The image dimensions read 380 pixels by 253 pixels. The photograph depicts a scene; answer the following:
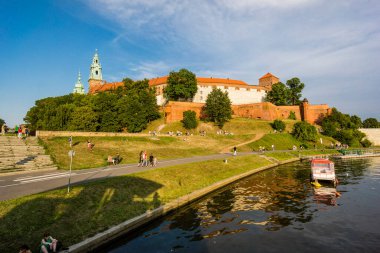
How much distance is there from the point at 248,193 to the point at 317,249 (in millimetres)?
11760

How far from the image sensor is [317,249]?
1250 cm

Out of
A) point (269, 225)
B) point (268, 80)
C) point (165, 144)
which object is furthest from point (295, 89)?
point (269, 225)

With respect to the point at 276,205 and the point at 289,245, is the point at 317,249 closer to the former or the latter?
the point at 289,245

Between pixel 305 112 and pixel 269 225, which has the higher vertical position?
pixel 305 112

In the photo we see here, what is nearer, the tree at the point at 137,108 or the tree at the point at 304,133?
the tree at the point at 137,108

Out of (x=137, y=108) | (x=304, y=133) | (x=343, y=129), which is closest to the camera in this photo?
(x=137, y=108)

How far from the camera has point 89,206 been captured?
15836 millimetres

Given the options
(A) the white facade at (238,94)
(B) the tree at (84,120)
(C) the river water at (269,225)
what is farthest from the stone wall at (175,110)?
(C) the river water at (269,225)

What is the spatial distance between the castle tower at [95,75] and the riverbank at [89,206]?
14514 cm

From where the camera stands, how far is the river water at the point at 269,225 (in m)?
12.8

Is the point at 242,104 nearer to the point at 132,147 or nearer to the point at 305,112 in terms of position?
the point at 305,112

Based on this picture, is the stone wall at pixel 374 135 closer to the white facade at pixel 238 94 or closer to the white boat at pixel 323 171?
the white facade at pixel 238 94

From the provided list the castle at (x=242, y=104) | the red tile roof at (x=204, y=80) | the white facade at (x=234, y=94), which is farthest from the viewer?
the red tile roof at (x=204, y=80)

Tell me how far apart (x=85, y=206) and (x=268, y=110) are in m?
91.2
